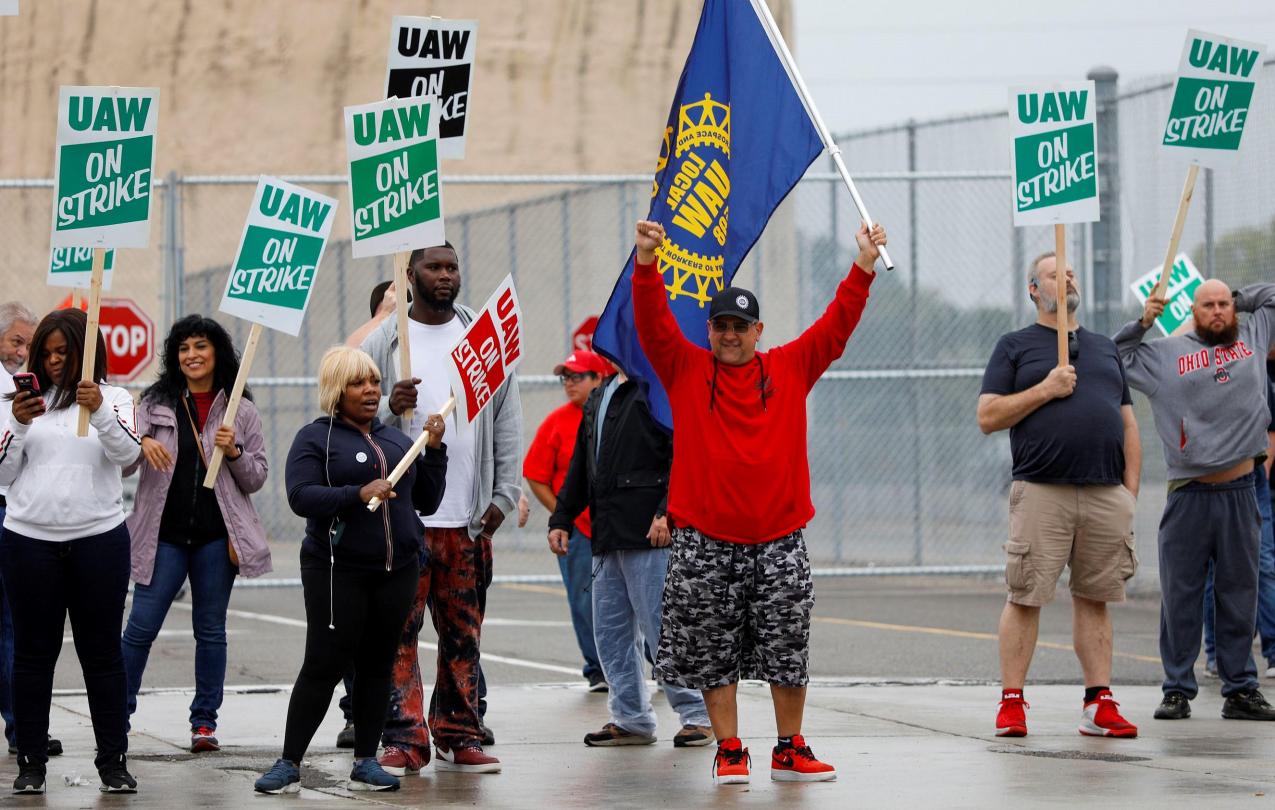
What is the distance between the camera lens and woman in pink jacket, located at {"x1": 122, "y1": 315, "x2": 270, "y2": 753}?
879 cm

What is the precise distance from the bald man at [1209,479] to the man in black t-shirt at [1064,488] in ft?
2.03

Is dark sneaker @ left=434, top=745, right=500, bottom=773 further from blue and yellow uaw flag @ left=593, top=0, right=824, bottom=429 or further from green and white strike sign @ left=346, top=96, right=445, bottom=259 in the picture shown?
green and white strike sign @ left=346, top=96, right=445, bottom=259

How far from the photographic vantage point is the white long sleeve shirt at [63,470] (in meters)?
7.43

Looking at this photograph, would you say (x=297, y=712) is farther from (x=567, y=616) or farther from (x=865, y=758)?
(x=567, y=616)

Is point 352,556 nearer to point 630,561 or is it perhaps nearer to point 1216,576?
point 630,561

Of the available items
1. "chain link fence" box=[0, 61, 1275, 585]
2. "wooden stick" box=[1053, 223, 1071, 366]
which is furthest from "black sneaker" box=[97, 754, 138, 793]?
"chain link fence" box=[0, 61, 1275, 585]

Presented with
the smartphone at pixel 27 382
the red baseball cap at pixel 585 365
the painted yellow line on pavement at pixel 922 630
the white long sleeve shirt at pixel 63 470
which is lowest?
the painted yellow line on pavement at pixel 922 630

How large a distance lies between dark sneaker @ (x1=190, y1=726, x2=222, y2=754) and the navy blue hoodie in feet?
4.81

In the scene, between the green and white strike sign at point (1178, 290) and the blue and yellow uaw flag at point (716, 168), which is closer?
the blue and yellow uaw flag at point (716, 168)

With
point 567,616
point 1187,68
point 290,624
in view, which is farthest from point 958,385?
point 1187,68

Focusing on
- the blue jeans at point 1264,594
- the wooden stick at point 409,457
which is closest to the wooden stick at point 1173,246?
the blue jeans at point 1264,594

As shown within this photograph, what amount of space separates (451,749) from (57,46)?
22348mm

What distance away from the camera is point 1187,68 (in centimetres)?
1018

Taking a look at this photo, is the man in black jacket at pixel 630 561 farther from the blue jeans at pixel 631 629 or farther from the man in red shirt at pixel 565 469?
the man in red shirt at pixel 565 469
